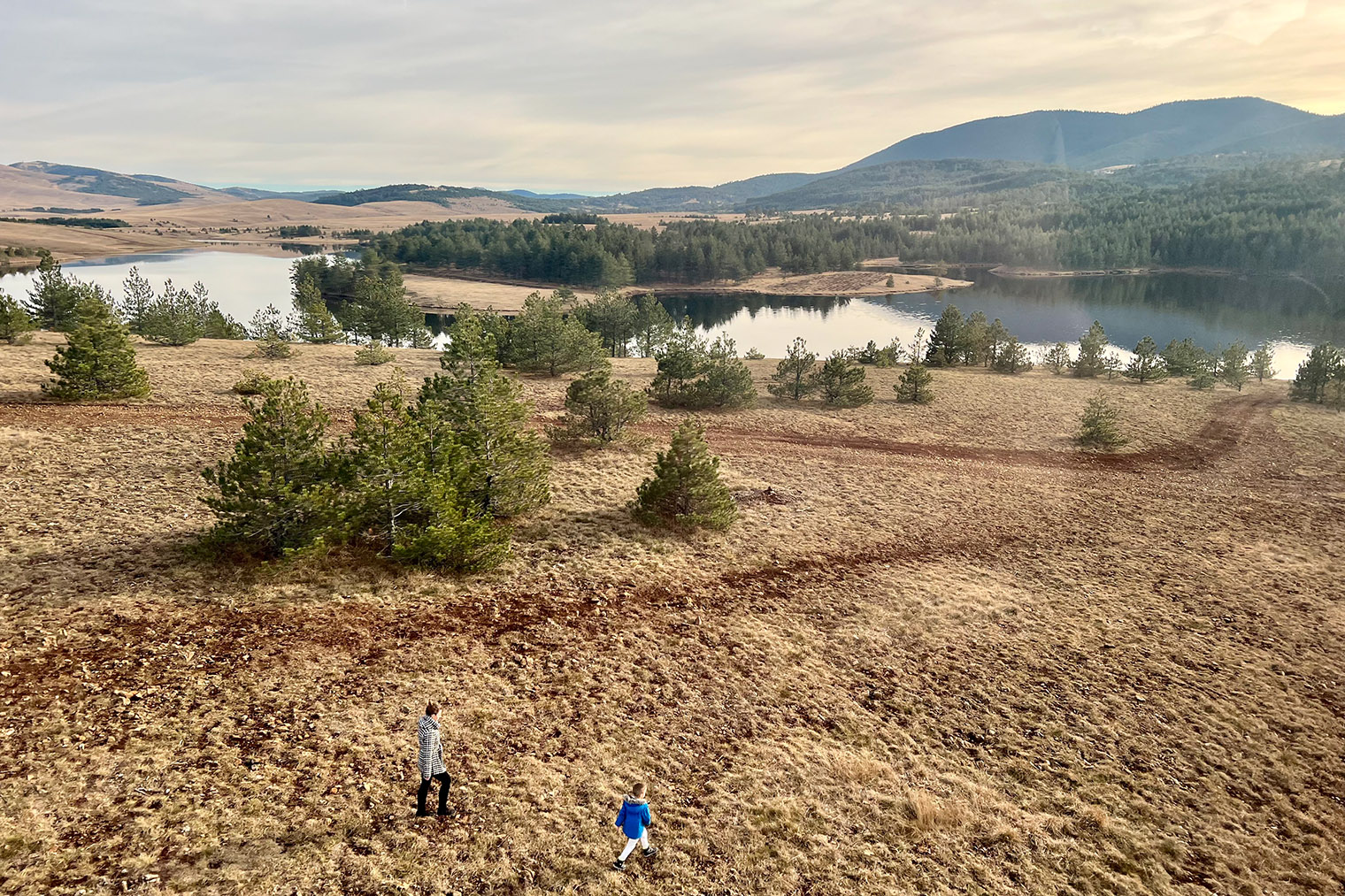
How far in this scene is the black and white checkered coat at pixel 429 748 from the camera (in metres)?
10.7

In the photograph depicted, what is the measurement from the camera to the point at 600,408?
33375mm

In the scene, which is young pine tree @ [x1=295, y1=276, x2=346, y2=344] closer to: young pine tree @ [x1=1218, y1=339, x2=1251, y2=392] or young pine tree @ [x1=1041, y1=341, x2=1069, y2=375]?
young pine tree @ [x1=1041, y1=341, x2=1069, y2=375]

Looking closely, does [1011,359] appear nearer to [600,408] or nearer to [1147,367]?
[1147,367]

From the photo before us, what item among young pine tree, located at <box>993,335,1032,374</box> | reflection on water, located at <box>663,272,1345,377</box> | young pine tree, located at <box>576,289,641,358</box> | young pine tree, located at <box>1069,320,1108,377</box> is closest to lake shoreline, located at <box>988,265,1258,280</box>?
reflection on water, located at <box>663,272,1345,377</box>

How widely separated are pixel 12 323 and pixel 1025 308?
Answer: 13852 centimetres

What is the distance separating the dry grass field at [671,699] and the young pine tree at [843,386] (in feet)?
59.1

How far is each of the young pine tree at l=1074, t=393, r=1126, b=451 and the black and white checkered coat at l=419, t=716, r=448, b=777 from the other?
4043cm

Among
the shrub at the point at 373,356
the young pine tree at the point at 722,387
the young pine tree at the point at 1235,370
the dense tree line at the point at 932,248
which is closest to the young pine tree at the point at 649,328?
the shrub at the point at 373,356

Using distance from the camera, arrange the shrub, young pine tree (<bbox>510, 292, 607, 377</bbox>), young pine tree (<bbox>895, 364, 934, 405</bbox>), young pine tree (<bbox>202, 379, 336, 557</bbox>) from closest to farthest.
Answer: young pine tree (<bbox>202, 379, 336, 557</bbox>) → the shrub → young pine tree (<bbox>895, 364, 934, 405</bbox>) → young pine tree (<bbox>510, 292, 607, 377</bbox>)

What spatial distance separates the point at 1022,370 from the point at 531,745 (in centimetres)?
6371

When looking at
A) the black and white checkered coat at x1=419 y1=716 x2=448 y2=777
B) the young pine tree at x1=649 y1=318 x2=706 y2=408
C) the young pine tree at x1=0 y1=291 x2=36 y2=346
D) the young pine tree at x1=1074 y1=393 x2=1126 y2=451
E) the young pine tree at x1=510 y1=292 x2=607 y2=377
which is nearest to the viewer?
the black and white checkered coat at x1=419 y1=716 x2=448 y2=777

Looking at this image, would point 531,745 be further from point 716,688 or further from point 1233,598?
point 1233,598

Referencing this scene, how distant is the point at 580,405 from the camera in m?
33.6

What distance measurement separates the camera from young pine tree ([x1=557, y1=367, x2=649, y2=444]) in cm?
3306
